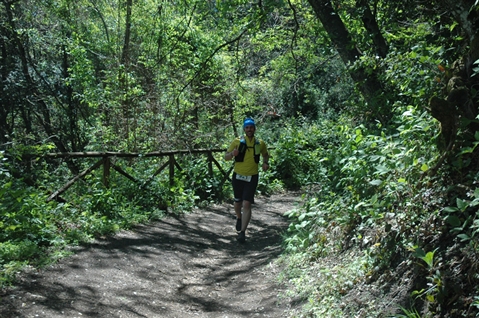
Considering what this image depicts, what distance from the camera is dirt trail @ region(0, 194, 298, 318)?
4.88 metres

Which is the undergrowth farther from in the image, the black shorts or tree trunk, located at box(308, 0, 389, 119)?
the black shorts

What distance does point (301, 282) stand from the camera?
5.31m

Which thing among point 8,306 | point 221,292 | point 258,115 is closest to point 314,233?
point 221,292

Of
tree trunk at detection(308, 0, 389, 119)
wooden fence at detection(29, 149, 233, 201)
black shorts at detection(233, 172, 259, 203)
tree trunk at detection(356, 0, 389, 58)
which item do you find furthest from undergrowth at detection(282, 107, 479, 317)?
wooden fence at detection(29, 149, 233, 201)

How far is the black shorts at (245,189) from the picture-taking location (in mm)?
8305

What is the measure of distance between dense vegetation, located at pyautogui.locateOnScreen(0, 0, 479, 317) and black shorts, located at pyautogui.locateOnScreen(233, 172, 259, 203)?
956 mm

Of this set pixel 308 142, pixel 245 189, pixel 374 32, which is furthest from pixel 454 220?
pixel 308 142

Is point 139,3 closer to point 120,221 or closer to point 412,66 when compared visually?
point 120,221

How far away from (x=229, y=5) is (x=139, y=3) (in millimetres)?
8624

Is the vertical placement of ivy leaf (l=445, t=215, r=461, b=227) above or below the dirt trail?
above

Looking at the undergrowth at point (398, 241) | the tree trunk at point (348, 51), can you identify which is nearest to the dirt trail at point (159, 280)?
the undergrowth at point (398, 241)

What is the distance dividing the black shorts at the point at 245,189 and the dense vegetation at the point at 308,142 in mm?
956

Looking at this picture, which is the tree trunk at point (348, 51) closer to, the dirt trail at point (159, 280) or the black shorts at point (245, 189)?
the black shorts at point (245, 189)

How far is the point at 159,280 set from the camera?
6230 millimetres
